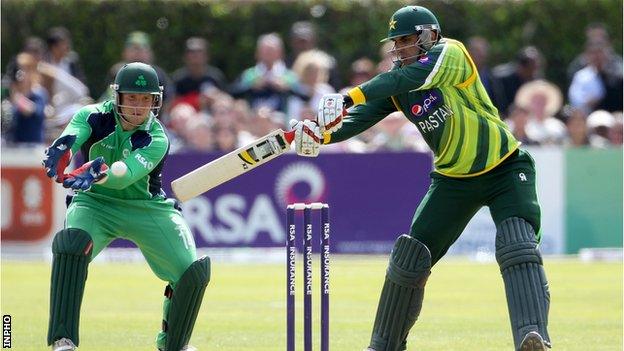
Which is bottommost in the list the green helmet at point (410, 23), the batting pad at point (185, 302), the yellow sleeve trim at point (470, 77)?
the batting pad at point (185, 302)

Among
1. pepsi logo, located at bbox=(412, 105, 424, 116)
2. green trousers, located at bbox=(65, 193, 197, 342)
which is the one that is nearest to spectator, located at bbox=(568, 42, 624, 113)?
pepsi logo, located at bbox=(412, 105, 424, 116)

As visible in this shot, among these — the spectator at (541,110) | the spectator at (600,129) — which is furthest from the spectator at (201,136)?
the spectator at (600,129)

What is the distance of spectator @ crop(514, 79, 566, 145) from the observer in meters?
16.4

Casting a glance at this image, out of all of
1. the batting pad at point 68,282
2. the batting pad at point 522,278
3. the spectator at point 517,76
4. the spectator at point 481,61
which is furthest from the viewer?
the spectator at point 517,76

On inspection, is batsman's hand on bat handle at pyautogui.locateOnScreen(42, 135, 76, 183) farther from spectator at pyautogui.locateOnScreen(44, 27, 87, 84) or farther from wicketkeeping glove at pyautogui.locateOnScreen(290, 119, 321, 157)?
spectator at pyautogui.locateOnScreen(44, 27, 87, 84)

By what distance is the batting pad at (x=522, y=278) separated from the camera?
296 inches

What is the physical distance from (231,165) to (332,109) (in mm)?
757

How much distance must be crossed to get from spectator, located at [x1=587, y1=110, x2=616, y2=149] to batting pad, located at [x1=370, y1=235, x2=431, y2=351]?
27.9 ft

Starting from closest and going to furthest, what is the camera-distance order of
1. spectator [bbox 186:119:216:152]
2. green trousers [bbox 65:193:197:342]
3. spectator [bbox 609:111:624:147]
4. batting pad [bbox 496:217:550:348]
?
batting pad [bbox 496:217:550:348] < green trousers [bbox 65:193:197:342] < spectator [bbox 186:119:216:152] < spectator [bbox 609:111:624:147]

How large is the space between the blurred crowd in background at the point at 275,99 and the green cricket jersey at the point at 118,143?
281 inches

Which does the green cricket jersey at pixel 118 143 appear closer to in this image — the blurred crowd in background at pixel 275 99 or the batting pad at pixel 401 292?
the batting pad at pixel 401 292

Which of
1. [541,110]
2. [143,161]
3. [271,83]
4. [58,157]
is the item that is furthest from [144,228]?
[541,110]

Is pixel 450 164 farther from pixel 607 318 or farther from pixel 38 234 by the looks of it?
pixel 38 234

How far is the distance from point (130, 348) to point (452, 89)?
267 centimetres
